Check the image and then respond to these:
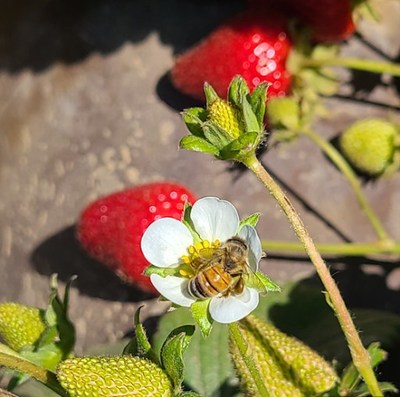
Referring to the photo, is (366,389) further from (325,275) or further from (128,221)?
(128,221)

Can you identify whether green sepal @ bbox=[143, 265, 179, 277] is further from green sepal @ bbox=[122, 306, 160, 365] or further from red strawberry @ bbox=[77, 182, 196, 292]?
red strawberry @ bbox=[77, 182, 196, 292]

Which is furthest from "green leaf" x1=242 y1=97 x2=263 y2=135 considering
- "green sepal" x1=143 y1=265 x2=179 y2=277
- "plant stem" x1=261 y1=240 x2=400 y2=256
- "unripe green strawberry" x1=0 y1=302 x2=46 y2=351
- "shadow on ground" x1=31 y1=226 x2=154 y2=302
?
"shadow on ground" x1=31 y1=226 x2=154 y2=302

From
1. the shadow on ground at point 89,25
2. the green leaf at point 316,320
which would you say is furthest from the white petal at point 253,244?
the shadow on ground at point 89,25

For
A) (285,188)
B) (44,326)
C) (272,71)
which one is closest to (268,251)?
(285,188)

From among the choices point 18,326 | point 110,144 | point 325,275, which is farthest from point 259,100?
point 110,144

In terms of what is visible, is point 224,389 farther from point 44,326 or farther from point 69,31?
point 69,31

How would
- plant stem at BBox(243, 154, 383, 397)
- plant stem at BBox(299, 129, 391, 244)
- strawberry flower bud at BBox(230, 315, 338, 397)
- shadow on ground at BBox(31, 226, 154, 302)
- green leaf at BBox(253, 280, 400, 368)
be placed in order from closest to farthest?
plant stem at BBox(243, 154, 383, 397), strawberry flower bud at BBox(230, 315, 338, 397), green leaf at BBox(253, 280, 400, 368), plant stem at BBox(299, 129, 391, 244), shadow on ground at BBox(31, 226, 154, 302)
